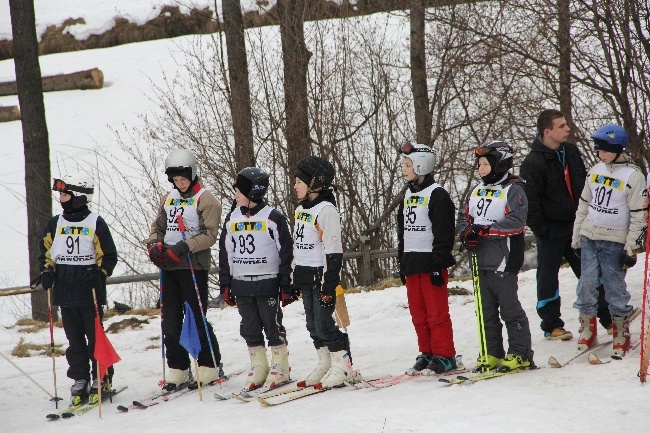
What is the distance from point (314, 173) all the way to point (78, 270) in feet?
7.99

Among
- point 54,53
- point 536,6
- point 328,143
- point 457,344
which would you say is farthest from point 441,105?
point 54,53

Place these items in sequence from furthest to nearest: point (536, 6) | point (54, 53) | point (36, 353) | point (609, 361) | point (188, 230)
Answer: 1. point (54, 53)
2. point (536, 6)
3. point (36, 353)
4. point (188, 230)
5. point (609, 361)

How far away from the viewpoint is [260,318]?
6941 mm

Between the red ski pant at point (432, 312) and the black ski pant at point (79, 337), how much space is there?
293cm

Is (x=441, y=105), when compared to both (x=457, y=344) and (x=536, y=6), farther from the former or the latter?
(x=457, y=344)

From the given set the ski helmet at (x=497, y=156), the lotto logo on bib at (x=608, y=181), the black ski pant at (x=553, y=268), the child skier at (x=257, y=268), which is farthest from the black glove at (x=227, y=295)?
the lotto logo on bib at (x=608, y=181)

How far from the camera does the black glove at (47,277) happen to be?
703 cm

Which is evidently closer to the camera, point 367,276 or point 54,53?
point 367,276

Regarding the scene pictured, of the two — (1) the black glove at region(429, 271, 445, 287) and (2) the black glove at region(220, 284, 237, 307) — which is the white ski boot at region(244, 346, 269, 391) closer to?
(2) the black glove at region(220, 284, 237, 307)

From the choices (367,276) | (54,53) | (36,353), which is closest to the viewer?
(36,353)

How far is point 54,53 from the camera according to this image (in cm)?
2659

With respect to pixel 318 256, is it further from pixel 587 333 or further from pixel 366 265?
pixel 366 265

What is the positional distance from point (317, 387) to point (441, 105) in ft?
27.6

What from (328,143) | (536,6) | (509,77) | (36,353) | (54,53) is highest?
(54,53)
